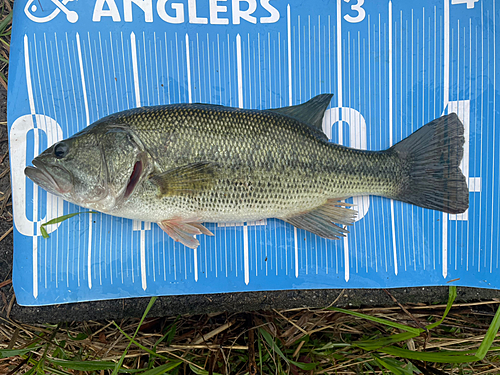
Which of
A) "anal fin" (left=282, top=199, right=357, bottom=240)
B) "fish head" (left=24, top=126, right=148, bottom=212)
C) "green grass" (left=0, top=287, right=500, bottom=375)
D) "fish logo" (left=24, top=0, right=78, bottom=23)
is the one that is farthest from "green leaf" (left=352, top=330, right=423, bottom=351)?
"fish logo" (left=24, top=0, right=78, bottom=23)

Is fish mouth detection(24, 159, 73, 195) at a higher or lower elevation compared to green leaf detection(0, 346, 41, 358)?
higher

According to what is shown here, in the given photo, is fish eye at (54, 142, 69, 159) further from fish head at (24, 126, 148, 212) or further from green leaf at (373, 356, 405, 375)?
green leaf at (373, 356, 405, 375)

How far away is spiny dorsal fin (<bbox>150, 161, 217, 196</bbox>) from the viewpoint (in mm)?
2055

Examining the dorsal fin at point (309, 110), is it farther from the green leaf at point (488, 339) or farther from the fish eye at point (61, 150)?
the green leaf at point (488, 339)

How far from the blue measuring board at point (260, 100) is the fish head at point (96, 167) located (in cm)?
46

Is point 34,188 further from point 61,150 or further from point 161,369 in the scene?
point 161,369

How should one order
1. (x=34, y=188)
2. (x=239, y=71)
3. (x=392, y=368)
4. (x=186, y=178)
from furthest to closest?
(x=239, y=71), (x=34, y=188), (x=392, y=368), (x=186, y=178)

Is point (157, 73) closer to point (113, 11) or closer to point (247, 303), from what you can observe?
point (113, 11)

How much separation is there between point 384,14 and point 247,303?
8.84 feet

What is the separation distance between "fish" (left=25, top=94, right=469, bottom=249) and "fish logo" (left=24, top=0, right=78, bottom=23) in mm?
1060

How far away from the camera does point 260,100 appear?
103 inches

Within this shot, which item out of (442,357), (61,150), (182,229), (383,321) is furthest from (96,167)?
(442,357)

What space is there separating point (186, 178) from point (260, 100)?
3.33 ft

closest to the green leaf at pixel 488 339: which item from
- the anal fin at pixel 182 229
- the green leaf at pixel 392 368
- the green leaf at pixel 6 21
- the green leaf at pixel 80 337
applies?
the green leaf at pixel 392 368
